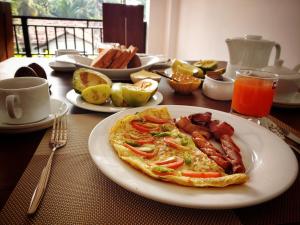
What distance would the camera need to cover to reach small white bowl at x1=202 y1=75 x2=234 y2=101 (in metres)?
1.09

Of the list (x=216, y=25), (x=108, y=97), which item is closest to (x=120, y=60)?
(x=108, y=97)

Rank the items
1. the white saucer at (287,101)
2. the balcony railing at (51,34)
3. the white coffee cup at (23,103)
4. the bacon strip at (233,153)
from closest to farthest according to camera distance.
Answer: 1. the bacon strip at (233,153)
2. the white coffee cup at (23,103)
3. the white saucer at (287,101)
4. the balcony railing at (51,34)

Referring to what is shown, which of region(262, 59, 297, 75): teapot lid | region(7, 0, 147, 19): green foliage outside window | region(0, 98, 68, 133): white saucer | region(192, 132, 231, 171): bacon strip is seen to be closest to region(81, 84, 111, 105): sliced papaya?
region(0, 98, 68, 133): white saucer

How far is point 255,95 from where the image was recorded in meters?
0.88

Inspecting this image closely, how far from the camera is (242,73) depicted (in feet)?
3.07

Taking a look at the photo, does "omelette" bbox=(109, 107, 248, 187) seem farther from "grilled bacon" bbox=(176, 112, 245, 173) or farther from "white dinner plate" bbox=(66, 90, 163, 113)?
"white dinner plate" bbox=(66, 90, 163, 113)

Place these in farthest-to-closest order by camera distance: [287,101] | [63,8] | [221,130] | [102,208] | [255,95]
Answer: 1. [63,8]
2. [287,101]
3. [255,95]
4. [221,130]
5. [102,208]

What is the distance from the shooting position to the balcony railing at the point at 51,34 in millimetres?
3678

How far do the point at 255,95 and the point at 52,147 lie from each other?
2.32 feet

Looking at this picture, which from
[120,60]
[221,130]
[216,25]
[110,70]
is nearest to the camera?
[221,130]

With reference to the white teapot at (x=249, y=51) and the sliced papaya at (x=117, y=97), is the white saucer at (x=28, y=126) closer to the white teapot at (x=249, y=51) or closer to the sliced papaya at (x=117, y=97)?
the sliced papaya at (x=117, y=97)

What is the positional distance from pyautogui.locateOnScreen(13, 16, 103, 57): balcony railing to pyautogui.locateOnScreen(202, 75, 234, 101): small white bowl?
2794 millimetres

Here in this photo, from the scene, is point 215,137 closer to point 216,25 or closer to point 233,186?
point 233,186

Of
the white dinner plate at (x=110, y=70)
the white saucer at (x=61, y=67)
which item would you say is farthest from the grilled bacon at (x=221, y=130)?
the white saucer at (x=61, y=67)
